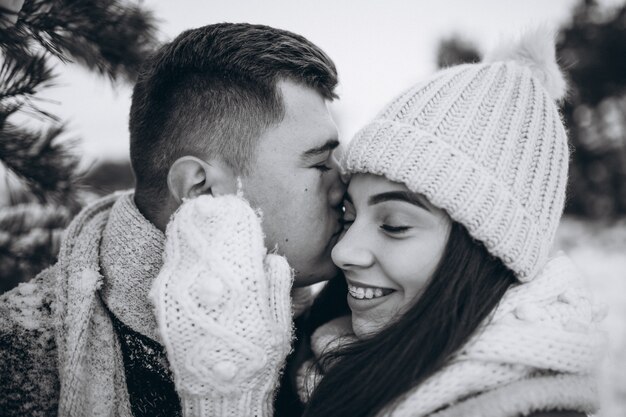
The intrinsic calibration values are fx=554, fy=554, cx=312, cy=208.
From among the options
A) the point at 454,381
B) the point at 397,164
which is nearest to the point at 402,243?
the point at 397,164

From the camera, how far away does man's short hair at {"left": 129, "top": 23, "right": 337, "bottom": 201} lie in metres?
2.03

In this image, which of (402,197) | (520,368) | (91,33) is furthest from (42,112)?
(520,368)

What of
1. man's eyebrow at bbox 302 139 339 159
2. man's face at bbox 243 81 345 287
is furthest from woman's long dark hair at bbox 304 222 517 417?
man's eyebrow at bbox 302 139 339 159

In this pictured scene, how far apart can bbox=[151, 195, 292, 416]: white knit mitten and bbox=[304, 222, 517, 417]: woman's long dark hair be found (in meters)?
0.21

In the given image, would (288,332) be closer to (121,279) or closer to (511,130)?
(121,279)

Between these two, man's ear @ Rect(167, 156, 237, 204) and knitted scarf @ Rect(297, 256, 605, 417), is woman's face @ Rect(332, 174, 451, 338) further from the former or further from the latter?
man's ear @ Rect(167, 156, 237, 204)

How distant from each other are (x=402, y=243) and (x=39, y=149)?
1.24 meters

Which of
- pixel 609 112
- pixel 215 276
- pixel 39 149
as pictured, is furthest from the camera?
pixel 609 112

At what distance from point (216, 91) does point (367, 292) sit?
0.94 m

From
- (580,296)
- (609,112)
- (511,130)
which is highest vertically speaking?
(511,130)

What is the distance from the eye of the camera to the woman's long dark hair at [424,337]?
152cm

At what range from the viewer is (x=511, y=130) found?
1.65 metres

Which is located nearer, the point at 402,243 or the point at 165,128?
the point at 402,243

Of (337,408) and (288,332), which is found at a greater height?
(288,332)
